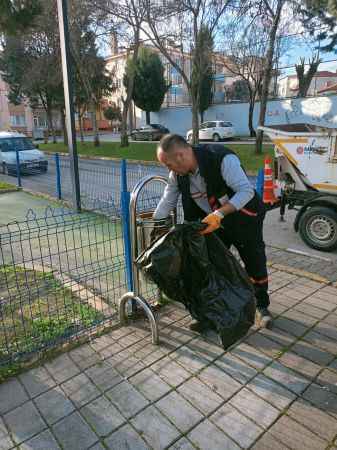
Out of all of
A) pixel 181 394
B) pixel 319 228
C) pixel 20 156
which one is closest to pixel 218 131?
pixel 20 156

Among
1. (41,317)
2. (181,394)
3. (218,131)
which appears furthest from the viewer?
(218,131)

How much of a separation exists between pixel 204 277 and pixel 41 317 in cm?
168

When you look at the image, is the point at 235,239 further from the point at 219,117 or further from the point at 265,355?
the point at 219,117

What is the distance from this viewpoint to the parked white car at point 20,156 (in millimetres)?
12453

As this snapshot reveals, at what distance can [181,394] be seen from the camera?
2287mm

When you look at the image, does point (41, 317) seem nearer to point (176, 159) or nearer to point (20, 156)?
point (176, 159)

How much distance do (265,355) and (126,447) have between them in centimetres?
120

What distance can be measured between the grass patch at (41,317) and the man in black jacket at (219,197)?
1.10 m

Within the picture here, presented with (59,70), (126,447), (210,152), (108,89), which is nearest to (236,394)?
(126,447)

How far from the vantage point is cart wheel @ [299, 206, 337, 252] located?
4789mm

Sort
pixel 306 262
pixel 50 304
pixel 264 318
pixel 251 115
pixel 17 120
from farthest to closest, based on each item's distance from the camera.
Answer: pixel 17 120
pixel 251 115
pixel 306 262
pixel 50 304
pixel 264 318

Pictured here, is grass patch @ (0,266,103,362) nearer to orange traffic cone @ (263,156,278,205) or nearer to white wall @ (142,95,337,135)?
orange traffic cone @ (263,156,278,205)

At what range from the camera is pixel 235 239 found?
2.82 meters

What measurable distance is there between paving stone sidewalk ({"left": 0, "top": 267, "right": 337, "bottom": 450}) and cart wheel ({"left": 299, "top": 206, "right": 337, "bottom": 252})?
203 cm
